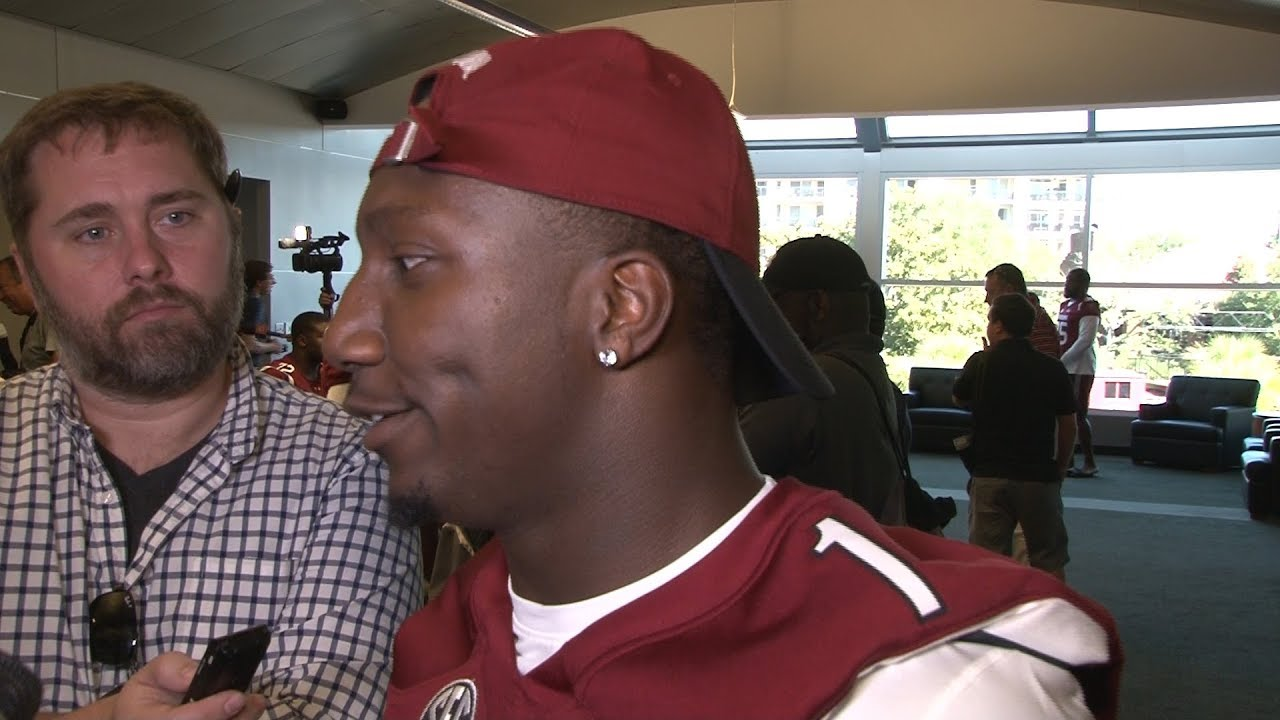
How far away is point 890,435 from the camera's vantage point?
3.09m

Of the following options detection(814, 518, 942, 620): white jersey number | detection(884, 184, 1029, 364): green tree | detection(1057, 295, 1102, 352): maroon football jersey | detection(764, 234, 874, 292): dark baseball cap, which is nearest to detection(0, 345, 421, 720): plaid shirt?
detection(814, 518, 942, 620): white jersey number

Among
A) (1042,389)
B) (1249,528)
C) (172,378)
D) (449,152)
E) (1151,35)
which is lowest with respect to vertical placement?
(1249,528)

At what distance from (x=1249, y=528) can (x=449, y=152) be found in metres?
8.67

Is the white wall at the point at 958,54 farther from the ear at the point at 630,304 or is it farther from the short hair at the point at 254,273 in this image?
the ear at the point at 630,304

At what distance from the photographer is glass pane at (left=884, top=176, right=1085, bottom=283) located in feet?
42.9

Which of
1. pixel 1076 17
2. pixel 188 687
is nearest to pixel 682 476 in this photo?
pixel 188 687

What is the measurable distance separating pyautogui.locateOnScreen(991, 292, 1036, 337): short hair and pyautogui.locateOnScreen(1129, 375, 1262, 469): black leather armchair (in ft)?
25.0

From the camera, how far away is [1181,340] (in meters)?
12.6

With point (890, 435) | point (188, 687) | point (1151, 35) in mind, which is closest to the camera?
point (188, 687)

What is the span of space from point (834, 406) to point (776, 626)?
2.01 meters

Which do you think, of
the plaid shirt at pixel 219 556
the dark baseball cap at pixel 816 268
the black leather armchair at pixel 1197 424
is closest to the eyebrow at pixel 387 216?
the plaid shirt at pixel 219 556

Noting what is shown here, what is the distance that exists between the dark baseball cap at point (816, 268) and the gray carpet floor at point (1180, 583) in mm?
2333

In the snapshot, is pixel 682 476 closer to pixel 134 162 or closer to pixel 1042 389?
pixel 134 162

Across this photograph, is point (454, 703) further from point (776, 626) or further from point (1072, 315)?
point (1072, 315)
